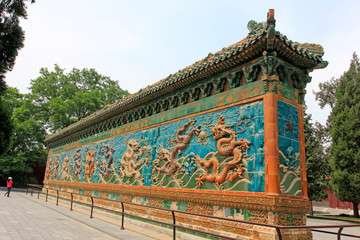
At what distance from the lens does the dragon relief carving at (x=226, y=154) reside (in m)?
6.73

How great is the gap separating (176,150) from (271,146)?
3.42 m

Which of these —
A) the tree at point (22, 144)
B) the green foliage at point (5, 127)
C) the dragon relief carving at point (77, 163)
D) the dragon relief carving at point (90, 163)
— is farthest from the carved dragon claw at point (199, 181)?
the tree at point (22, 144)

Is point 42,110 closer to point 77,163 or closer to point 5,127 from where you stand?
point 77,163

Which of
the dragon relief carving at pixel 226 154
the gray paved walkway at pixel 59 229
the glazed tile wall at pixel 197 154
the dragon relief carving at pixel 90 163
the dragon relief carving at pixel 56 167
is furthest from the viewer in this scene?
the dragon relief carving at pixel 56 167

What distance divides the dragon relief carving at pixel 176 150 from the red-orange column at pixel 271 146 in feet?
7.65

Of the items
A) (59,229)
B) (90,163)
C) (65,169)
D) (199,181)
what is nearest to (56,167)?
(65,169)

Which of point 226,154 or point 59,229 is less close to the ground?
point 226,154

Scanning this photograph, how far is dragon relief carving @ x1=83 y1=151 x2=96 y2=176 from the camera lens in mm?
14516

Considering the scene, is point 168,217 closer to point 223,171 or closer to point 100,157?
point 223,171

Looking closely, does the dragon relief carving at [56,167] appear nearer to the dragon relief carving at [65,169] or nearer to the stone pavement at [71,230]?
Result: the dragon relief carving at [65,169]

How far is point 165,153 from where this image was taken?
9398 millimetres

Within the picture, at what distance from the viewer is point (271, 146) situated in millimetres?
6234

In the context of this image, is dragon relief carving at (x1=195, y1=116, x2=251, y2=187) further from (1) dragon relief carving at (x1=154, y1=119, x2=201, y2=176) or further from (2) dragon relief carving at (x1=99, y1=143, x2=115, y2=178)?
(2) dragon relief carving at (x1=99, y1=143, x2=115, y2=178)

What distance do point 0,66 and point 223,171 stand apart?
5.38m
